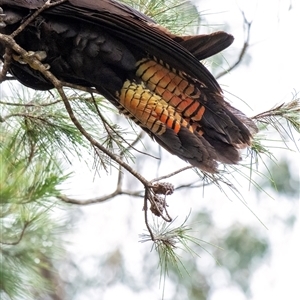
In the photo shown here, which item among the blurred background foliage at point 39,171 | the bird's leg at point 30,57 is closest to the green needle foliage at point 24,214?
the blurred background foliage at point 39,171

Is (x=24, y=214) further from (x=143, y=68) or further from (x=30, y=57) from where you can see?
(x=143, y=68)

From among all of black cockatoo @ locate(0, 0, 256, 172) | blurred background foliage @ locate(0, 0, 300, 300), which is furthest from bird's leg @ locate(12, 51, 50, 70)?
blurred background foliage @ locate(0, 0, 300, 300)

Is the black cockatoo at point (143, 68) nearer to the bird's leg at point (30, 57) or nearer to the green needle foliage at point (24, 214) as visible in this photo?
the bird's leg at point (30, 57)

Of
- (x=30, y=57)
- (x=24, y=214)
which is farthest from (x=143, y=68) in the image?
(x=24, y=214)

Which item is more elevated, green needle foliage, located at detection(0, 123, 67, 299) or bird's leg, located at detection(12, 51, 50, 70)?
bird's leg, located at detection(12, 51, 50, 70)

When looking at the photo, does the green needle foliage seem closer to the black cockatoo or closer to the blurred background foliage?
the blurred background foliage

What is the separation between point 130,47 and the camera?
1703 millimetres

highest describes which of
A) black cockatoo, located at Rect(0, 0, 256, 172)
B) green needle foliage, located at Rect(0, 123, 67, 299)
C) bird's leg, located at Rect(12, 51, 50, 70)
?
black cockatoo, located at Rect(0, 0, 256, 172)

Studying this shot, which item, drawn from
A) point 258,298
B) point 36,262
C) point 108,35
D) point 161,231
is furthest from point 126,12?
point 258,298

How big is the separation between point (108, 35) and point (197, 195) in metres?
4.36

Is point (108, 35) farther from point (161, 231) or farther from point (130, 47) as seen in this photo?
point (161, 231)

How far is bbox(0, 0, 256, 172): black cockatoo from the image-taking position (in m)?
1.60

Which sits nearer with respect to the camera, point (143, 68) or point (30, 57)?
point (30, 57)

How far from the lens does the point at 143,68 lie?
171cm
